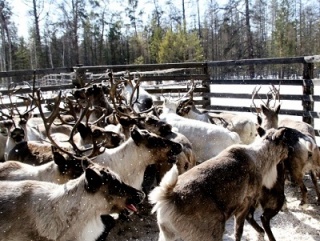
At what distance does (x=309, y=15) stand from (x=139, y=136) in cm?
4114

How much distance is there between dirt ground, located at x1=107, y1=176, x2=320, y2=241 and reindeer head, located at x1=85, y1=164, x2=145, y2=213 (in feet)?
4.10

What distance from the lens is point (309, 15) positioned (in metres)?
40.6

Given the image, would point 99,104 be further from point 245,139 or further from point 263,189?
point 263,189

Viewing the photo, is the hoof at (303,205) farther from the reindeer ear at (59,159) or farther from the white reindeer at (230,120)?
the reindeer ear at (59,159)

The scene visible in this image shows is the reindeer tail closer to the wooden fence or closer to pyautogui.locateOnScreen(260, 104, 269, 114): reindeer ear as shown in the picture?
the wooden fence

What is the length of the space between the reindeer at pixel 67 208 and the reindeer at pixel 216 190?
1.04 feet

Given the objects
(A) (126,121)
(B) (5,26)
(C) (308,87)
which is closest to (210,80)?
(C) (308,87)

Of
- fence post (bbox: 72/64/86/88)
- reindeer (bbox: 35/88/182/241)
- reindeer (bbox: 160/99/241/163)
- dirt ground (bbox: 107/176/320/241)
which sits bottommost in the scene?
dirt ground (bbox: 107/176/320/241)

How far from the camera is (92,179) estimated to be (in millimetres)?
2885

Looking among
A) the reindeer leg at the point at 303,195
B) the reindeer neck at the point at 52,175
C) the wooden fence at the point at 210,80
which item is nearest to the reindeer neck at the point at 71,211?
the reindeer neck at the point at 52,175

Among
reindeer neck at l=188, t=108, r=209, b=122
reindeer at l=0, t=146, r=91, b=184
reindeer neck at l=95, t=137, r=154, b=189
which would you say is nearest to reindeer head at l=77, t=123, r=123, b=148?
reindeer neck at l=95, t=137, r=154, b=189

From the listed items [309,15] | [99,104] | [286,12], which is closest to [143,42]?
[286,12]

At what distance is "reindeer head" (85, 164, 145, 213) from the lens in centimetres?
289

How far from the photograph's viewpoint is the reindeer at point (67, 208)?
293 cm
